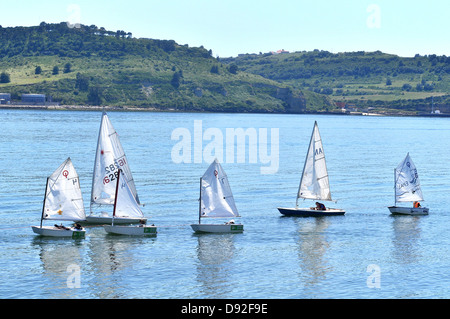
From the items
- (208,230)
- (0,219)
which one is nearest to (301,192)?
(208,230)

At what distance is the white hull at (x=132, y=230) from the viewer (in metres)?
73.7

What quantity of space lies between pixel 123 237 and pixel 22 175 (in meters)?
46.4

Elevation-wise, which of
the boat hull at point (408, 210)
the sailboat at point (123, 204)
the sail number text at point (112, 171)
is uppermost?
the sail number text at point (112, 171)

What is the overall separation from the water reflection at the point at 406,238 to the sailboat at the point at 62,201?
1223 inches

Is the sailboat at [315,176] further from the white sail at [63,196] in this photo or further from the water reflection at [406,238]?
the white sail at [63,196]

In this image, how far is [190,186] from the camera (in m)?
110

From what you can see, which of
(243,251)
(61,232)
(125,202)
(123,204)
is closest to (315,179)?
(243,251)

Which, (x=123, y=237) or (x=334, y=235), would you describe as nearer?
(x=123, y=237)

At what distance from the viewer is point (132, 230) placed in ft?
242

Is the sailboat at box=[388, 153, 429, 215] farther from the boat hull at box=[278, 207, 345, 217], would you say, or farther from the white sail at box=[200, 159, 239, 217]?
the white sail at box=[200, 159, 239, 217]

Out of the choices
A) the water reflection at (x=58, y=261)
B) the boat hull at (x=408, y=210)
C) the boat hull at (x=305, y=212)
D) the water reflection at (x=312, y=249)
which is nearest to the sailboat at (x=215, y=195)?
the water reflection at (x=312, y=249)
